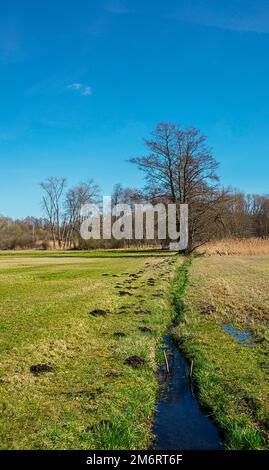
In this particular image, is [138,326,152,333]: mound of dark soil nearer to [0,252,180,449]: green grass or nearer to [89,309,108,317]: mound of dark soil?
[0,252,180,449]: green grass

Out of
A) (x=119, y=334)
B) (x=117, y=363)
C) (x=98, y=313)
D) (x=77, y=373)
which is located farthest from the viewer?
(x=98, y=313)

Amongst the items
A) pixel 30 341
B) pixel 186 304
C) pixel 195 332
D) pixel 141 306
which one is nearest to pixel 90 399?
pixel 30 341

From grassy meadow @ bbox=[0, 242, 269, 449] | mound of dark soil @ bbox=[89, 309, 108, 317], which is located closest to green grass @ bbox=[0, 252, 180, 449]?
grassy meadow @ bbox=[0, 242, 269, 449]

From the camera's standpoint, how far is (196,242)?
43.3 m

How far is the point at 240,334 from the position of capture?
9.14 m

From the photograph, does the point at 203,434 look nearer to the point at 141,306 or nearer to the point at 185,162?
the point at 141,306

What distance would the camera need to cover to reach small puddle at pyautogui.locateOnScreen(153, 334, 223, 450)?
470cm

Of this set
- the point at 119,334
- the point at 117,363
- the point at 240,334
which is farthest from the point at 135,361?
the point at 240,334

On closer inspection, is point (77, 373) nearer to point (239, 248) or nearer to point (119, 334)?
point (119, 334)

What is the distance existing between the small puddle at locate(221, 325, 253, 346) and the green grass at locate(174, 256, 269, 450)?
11cm

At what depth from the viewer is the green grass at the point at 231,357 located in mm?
4961

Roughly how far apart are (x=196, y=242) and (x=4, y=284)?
29291 mm

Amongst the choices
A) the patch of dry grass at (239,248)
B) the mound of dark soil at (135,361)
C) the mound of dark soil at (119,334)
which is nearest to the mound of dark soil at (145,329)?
the mound of dark soil at (119,334)

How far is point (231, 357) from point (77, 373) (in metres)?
2.98
